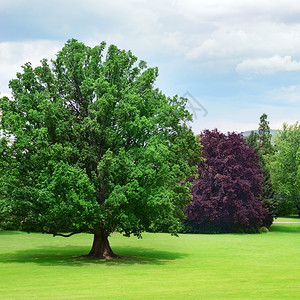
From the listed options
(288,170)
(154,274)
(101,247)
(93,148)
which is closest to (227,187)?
(288,170)

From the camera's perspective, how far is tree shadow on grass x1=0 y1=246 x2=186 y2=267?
88.4 feet

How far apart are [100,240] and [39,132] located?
Result: 30.4 feet

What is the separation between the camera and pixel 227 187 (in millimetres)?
56875

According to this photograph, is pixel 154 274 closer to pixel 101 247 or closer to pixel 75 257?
pixel 101 247

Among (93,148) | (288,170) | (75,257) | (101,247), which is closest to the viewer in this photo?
(93,148)

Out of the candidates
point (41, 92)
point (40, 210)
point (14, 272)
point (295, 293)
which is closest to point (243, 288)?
point (295, 293)

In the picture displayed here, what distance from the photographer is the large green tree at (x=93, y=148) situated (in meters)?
25.5

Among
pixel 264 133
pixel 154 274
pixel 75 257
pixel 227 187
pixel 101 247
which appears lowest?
pixel 75 257

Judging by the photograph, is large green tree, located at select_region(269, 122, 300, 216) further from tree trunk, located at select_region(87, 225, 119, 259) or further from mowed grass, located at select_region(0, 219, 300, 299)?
tree trunk, located at select_region(87, 225, 119, 259)

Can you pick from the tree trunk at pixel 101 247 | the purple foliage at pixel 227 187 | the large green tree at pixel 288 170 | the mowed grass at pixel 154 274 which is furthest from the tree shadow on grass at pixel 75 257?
the large green tree at pixel 288 170

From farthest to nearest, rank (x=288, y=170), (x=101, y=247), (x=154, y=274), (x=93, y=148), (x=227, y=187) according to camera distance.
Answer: (x=288, y=170), (x=227, y=187), (x=101, y=247), (x=93, y=148), (x=154, y=274)

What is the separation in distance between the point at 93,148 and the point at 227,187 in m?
33.1

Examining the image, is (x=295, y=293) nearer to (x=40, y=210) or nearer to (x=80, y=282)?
(x=80, y=282)

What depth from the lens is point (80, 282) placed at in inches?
741
